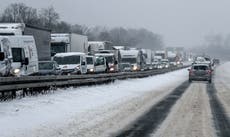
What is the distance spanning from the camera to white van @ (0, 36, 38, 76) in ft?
77.2

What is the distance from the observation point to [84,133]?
451 inches

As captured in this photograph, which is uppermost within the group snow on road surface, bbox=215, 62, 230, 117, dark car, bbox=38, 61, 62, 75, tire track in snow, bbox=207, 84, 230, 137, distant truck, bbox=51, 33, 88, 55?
distant truck, bbox=51, 33, 88, 55

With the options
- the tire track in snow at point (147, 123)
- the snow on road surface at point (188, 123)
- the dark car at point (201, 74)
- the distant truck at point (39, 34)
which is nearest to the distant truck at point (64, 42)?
the distant truck at point (39, 34)

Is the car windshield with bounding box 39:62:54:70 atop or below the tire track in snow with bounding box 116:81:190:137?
atop

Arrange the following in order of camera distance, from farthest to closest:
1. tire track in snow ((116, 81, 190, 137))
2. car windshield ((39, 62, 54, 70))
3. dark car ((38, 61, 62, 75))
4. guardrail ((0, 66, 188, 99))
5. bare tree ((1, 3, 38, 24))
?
bare tree ((1, 3, 38, 24)) → car windshield ((39, 62, 54, 70)) → dark car ((38, 61, 62, 75)) → guardrail ((0, 66, 188, 99)) → tire track in snow ((116, 81, 190, 137))

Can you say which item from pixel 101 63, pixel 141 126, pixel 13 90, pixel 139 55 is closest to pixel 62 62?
pixel 101 63

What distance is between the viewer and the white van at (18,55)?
23531 mm

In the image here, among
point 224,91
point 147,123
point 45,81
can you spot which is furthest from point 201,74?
point 147,123

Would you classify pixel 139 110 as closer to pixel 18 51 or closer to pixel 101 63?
pixel 18 51

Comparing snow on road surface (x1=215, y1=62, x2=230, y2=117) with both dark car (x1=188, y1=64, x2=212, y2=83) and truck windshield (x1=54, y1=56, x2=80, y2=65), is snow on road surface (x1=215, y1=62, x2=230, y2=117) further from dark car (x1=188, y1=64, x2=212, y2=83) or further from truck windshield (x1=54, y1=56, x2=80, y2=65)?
truck windshield (x1=54, y1=56, x2=80, y2=65)

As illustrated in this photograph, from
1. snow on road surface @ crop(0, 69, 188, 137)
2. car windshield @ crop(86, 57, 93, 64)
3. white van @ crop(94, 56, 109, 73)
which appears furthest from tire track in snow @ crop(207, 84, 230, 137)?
white van @ crop(94, 56, 109, 73)

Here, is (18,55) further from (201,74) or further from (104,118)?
(201,74)

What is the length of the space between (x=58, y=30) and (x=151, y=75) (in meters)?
79.7

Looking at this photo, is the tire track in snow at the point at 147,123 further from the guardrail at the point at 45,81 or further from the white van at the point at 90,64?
the white van at the point at 90,64
